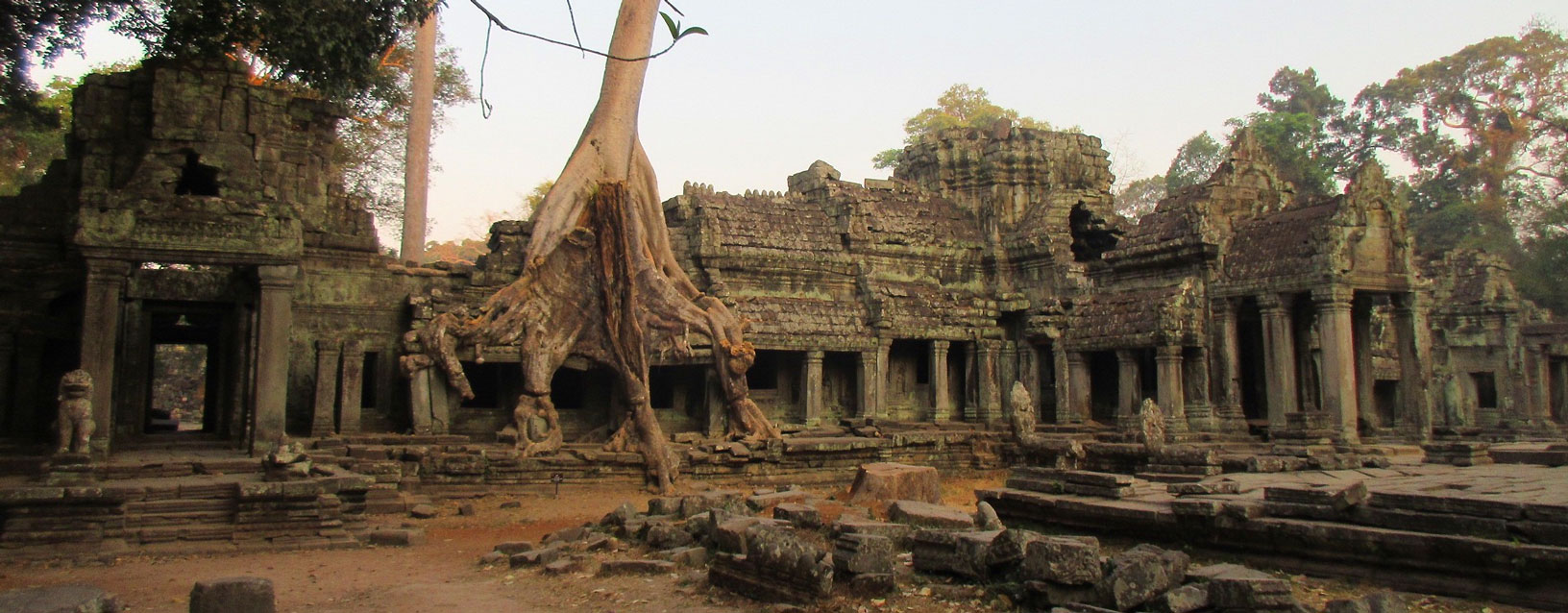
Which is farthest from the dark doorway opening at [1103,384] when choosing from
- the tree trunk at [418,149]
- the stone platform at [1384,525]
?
the tree trunk at [418,149]

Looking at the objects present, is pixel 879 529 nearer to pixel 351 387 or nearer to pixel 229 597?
pixel 229 597

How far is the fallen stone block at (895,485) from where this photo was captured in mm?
13680

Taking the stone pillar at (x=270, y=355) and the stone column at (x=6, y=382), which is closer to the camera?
the stone pillar at (x=270, y=355)

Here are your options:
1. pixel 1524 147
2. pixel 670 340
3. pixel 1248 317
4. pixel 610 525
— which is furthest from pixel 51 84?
pixel 1524 147

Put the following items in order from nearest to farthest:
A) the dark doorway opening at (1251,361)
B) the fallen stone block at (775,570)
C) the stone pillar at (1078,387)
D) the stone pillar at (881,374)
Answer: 1. the fallen stone block at (775,570)
2. the dark doorway opening at (1251,361)
3. the stone pillar at (1078,387)
4. the stone pillar at (881,374)

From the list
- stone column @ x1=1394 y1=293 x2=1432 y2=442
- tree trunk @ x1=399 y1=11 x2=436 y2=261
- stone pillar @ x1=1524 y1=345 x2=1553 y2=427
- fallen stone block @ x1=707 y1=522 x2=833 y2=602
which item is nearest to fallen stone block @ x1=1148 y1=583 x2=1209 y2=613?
fallen stone block @ x1=707 y1=522 x2=833 y2=602

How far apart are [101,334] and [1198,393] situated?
15097 millimetres

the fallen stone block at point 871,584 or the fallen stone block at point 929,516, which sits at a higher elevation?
the fallen stone block at point 929,516

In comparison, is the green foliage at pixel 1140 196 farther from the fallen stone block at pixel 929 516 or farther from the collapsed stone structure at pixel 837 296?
the fallen stone block at pixel 929 516

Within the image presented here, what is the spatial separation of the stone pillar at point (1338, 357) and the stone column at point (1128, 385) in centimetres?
331

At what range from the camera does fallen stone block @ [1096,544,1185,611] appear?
251 inches

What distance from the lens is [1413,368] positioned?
634 inches

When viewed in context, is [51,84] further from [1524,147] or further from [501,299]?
[1524,147]

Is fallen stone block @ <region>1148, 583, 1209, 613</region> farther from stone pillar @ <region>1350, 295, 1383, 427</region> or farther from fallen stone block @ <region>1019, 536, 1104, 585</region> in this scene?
stone pillar @ <region>1350, 295, 1383, 427</region>
